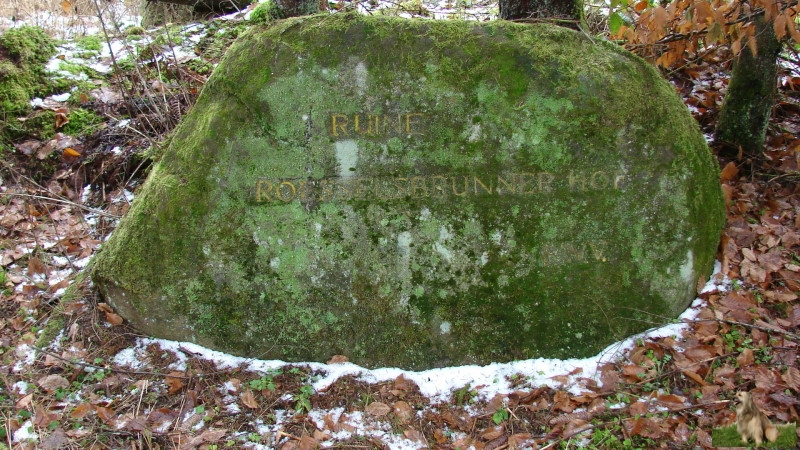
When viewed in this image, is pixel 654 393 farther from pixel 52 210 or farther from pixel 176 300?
pixel 52 210

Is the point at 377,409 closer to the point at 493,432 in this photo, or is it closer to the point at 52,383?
the point at 493,432

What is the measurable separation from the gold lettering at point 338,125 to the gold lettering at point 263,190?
1.75ft

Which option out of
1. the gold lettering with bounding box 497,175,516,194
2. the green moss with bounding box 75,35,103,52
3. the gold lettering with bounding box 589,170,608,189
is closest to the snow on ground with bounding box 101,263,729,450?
the gold lettering with bounding box 589,170,608,189

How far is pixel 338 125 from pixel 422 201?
0.72 m

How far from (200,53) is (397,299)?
14.6 feet

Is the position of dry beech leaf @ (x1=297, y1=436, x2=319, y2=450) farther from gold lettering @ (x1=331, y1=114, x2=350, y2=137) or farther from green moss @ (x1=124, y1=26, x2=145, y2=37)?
green moss @ (x1=124, y1=26, x2=145, y2=37)

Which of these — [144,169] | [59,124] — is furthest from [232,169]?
[59,124]

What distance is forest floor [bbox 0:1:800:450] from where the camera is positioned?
2.81m

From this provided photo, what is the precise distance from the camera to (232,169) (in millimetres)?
3312

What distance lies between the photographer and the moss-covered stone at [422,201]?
323 cm

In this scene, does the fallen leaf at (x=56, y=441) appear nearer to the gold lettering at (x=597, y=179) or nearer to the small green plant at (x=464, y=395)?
the small green plant at (x=464, y=395)

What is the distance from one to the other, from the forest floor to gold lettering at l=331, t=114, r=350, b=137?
1.49 meters

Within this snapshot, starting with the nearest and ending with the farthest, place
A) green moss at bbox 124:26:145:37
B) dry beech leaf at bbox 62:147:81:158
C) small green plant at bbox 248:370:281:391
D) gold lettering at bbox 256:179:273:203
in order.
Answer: small green plant at bbox 248:370:281:391
gold lettering at bbox 256:179:273:203
dry beech leaf at bbox 62:147:81:158
green moss at bbox 124:26:145:37

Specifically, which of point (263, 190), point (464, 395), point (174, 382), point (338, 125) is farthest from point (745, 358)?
point (174, 382)
